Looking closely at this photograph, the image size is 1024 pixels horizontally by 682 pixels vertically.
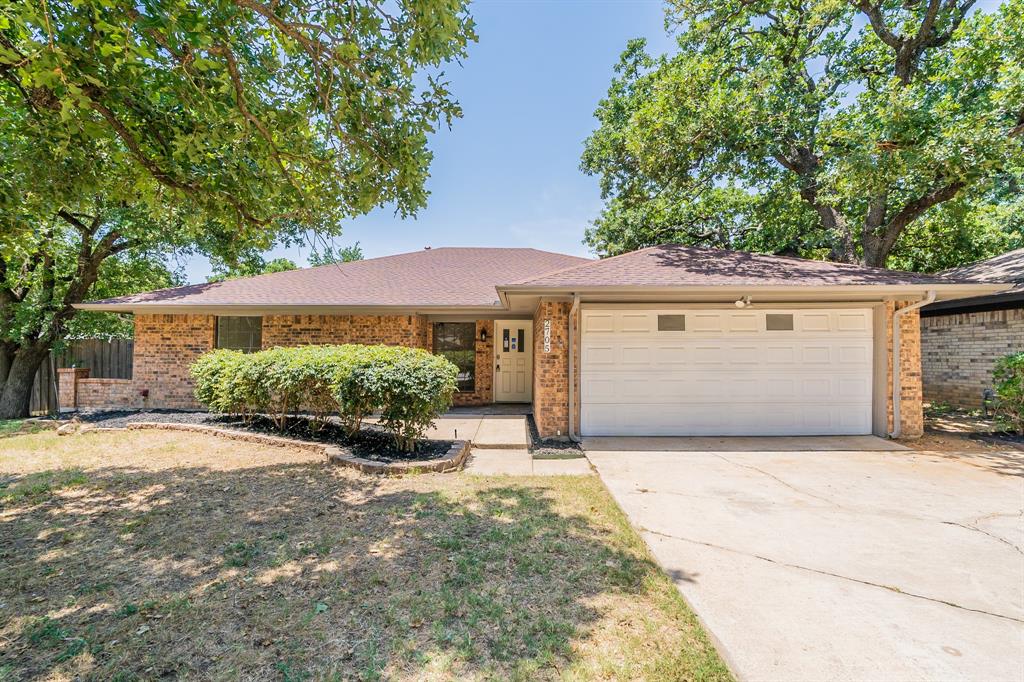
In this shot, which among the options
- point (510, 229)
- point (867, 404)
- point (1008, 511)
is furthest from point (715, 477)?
A: point (510, 229)

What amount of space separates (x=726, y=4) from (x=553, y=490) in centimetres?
1247

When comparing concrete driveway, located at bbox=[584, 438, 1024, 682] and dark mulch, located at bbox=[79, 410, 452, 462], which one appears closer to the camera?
concrete driveway, located at bbox=[584, 438, 1024, 682]

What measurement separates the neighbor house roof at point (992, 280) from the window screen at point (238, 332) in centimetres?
1576

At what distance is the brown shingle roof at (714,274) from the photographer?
6.68 meters

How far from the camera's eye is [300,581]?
287 cm

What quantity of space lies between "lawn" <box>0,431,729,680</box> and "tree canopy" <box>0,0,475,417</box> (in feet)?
10.5

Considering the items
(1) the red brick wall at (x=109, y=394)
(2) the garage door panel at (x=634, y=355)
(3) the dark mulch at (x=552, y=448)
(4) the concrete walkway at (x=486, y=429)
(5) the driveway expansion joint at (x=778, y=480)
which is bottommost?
(3) the dark mulch at (x=552, y=448)

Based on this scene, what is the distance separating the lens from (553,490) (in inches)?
186

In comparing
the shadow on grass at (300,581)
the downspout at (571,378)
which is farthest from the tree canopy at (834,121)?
the shadow on grass at (300,581)

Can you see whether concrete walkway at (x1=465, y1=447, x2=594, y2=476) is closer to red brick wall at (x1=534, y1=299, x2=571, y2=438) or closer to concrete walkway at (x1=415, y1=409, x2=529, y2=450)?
concrete walkway at (x1=415, y1=409, x2=529, y2=450)

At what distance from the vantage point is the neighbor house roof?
338 inches

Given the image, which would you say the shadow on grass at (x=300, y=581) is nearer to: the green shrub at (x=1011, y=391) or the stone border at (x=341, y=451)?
the stone border at (x=341, y=451)

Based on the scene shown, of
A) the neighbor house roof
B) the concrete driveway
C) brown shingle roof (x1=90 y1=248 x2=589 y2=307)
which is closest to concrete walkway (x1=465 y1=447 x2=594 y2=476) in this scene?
the concrete driveway

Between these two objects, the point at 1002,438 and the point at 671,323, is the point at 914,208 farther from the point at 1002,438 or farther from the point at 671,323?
the point at 671,323
